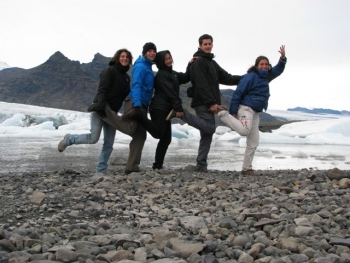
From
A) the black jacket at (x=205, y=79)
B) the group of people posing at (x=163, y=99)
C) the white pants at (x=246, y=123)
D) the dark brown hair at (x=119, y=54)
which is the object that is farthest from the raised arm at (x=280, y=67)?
the dark brown hair at (x=119, y=54)

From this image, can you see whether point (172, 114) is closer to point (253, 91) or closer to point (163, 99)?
point (163, 99)

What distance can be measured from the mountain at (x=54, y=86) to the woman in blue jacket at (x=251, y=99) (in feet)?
356

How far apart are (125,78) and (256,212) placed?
2.63 metres

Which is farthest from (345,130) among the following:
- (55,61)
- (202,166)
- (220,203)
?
(55,61)

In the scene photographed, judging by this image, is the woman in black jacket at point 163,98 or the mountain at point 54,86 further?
the mountain at point 54,86

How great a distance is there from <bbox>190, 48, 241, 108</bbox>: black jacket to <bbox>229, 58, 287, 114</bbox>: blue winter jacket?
0.27 m

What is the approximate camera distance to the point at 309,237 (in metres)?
2.58

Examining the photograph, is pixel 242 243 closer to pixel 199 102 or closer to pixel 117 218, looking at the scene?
pixel 117 218

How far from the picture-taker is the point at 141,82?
16.3 ft

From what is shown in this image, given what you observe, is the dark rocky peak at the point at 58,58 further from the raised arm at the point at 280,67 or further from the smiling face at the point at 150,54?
the raised arm at the point at 280,67

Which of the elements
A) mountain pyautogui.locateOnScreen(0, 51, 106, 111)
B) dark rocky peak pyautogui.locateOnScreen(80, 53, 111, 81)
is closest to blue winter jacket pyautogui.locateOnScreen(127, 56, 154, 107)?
mountain pyautogui.locateOnScreen(0, 51, 106, 111)

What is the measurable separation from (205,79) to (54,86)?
127 metres

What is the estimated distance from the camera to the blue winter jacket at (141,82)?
492cm

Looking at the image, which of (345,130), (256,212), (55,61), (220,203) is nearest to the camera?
(256,212)
